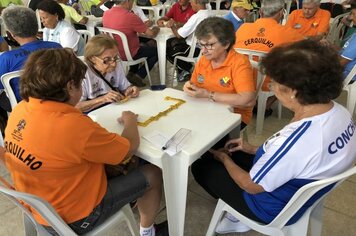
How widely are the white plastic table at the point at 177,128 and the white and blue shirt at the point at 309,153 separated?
0.99 feet

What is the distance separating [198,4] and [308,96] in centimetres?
318

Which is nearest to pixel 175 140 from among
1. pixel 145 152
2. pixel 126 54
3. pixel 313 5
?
pixel 145 152

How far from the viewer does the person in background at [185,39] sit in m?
3.50

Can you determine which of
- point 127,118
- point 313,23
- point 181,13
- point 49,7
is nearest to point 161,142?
point 127,118

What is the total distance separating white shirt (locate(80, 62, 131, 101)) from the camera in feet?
6.27

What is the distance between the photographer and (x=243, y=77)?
72.2 inches

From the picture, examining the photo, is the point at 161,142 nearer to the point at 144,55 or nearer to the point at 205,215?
the point at 205,215

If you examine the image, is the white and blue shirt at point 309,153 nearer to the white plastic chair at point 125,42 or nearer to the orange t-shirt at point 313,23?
the white plastic chair at point 125,42

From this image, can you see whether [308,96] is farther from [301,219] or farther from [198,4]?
[198,4]

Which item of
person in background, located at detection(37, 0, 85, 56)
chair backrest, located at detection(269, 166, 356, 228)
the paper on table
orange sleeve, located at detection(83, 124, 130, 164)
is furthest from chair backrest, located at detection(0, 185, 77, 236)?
person in background, located at detection(37, 0, 85, 56)

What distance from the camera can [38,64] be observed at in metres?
1.16

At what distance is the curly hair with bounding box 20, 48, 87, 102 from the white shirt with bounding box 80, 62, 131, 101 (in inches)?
24.2

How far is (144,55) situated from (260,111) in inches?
68.3

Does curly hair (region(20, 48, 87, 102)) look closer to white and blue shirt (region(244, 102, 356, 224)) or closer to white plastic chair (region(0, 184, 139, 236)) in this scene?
white plastic chair (region(0, 184, 139, 236))
